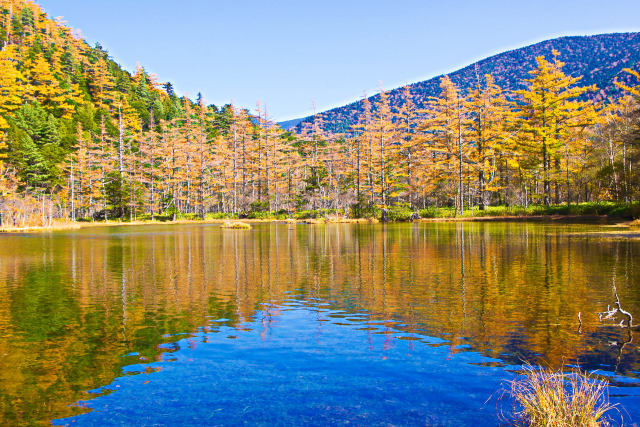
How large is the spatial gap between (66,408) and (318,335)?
406cm

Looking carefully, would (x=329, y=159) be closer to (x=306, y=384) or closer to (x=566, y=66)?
(x=306, y=384)

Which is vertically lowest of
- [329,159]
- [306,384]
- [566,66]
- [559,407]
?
[306,384]

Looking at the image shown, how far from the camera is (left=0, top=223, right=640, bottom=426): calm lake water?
541cm

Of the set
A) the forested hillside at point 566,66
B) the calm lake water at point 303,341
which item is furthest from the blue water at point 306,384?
the forested hillside at point 566,66

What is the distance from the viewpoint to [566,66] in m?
140

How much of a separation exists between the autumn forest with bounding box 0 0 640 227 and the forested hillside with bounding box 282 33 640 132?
4602 cm

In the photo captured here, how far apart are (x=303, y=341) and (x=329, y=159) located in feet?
203

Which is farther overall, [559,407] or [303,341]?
[303,341]

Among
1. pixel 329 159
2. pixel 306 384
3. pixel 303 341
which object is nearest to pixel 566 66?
pixel 329 159

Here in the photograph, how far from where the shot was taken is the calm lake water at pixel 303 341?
541cm

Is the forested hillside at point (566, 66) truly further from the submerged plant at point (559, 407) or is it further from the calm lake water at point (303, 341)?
the submerged plant at point (559, 407)

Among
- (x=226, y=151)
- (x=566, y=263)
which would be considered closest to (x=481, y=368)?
(x=566, y=263)

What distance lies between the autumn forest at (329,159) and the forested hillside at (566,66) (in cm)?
4602

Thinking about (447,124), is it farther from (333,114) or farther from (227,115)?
(333,114)
